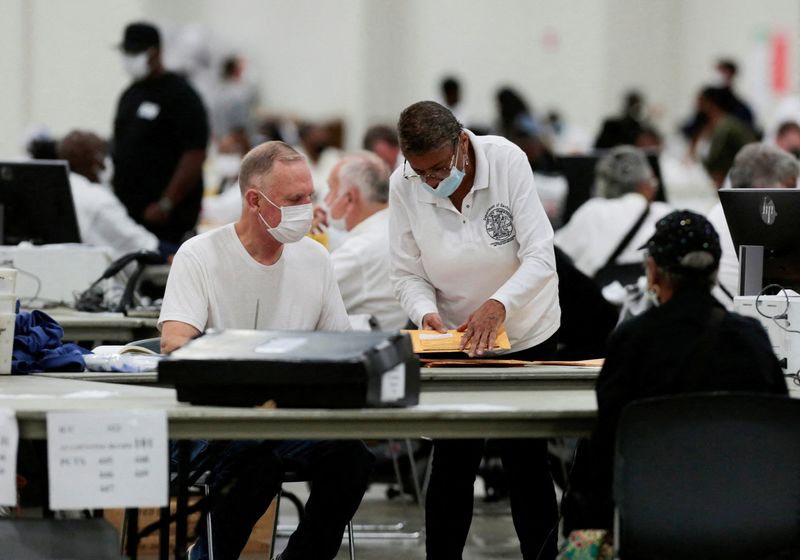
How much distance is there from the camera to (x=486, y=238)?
3902 mm

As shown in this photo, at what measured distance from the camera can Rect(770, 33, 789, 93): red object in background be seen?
47.9ft

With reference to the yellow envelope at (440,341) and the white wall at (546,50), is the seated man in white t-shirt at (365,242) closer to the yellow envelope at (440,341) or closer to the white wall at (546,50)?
the yellow envelope at (440,341)

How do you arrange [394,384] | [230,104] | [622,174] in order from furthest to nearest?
[230,104] < [622,174] < [394,384]

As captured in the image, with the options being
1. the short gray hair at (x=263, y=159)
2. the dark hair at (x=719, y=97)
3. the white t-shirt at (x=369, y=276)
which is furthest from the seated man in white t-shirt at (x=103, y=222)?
the dark hair at (x=719, y=97)

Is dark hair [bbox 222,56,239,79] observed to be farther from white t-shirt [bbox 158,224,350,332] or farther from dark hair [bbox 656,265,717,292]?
dark hair [bbox 656,265,717,292]

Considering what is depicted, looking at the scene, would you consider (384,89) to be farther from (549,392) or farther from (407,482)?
(549,392)

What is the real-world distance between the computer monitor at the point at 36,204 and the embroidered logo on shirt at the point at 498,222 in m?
2.14

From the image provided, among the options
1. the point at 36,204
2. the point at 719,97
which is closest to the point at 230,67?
the point at 719,97

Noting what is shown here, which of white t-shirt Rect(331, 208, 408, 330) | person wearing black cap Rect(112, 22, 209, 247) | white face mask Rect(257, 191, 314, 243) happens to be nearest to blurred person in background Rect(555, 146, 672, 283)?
white t-shirt Rect(331, 208, 408, 330)

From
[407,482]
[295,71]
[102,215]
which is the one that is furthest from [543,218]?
[295,71]

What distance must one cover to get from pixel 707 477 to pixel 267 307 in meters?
1.42

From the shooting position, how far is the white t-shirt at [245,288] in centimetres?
374

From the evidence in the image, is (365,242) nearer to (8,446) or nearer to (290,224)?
(290,224)

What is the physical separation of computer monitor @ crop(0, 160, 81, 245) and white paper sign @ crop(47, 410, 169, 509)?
2.71 metres
